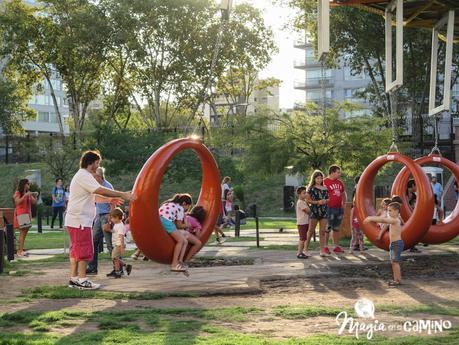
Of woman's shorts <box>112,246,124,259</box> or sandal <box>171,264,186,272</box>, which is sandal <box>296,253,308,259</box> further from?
woman's shorts <box>112,246,124,259</box>

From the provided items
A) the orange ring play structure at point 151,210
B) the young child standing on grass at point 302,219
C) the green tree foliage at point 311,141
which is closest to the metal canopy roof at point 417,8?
the young child standing on grass at point 302,219

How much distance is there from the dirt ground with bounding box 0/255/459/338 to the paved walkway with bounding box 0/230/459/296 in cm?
28

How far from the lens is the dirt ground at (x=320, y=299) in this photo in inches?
293

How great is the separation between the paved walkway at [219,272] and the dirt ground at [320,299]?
10.9 inches

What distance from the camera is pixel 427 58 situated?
39.9 metres

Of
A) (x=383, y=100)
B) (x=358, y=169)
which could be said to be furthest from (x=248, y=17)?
(x=358, y=169)

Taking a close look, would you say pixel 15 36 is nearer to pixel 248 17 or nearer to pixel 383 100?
pixel 248 17

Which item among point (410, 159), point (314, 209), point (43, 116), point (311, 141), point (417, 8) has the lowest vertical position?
point (314, 209)

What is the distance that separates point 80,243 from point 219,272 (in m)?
2.76

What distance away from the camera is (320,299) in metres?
9.37

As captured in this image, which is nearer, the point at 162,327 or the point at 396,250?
the point at 162,327

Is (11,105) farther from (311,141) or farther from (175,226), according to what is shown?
(175,226)

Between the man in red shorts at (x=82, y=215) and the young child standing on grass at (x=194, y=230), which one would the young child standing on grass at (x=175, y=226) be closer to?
the young child standing on grass at (x=194, y=230)

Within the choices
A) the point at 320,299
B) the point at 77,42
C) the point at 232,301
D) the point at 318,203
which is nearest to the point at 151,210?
the point at 232,301
